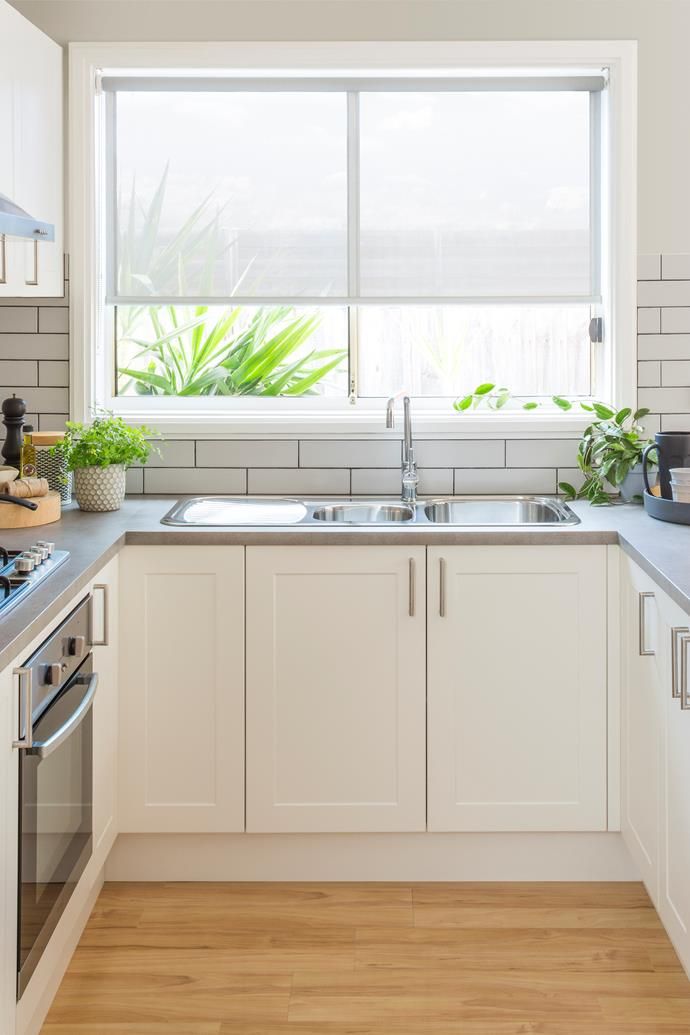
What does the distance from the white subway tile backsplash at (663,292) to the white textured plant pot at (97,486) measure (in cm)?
166

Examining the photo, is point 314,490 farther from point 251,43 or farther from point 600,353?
point 251,43

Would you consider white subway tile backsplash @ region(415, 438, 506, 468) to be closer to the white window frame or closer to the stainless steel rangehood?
the white window frame

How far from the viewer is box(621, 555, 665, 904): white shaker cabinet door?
2324mm

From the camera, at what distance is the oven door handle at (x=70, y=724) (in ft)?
6.06

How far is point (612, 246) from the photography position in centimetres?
321

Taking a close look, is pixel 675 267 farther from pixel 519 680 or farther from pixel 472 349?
pixel 519 680

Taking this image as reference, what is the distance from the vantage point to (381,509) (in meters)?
3.14

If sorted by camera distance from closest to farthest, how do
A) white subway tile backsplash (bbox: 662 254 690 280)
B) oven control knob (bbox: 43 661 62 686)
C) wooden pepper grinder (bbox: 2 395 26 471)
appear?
1. oven control knob (bbox: 43 661 62 686)
2. wooden pepper grinder (bbox: 2 395 26 471)
3. white subway tile backsplash (bbox: 662 254 690 280)

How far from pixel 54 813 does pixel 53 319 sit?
5.61 feet

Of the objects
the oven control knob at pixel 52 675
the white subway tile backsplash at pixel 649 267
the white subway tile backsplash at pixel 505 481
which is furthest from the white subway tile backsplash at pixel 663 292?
the oven control knob at pixel 52 675

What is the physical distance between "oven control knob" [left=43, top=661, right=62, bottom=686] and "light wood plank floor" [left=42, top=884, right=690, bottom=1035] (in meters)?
0.76

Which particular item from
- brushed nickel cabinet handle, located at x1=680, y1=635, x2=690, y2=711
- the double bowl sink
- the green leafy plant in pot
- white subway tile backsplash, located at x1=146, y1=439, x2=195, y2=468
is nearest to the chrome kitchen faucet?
the double bowl sink

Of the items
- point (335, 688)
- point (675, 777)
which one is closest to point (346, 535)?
point (335, 688)

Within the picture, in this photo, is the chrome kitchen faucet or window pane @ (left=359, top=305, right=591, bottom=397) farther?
window pane @ (left=359, top=305, right=591, bottom=397)
